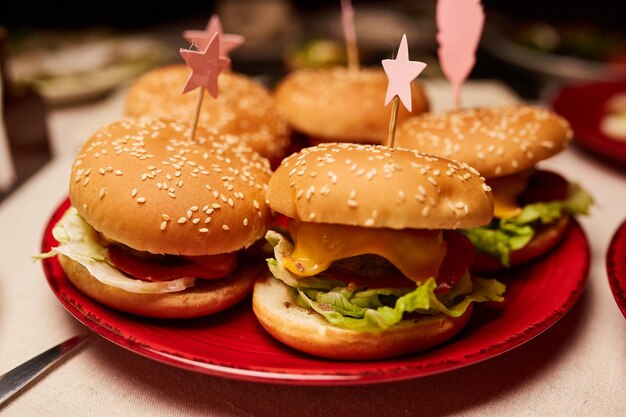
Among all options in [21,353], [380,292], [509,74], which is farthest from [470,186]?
[509,74]

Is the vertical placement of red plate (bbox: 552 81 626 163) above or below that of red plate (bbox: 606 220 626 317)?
below

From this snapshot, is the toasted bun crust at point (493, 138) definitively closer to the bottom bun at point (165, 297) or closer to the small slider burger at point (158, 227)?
the small slider burger at point (158, 227)

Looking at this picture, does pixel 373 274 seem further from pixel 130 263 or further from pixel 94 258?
pixel 94 258

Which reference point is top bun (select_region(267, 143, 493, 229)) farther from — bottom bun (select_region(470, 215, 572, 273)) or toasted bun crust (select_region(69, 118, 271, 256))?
bottom bun (select_region(470, 215, 572, 273))

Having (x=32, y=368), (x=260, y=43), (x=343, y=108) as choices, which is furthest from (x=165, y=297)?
(x=260, y=43)

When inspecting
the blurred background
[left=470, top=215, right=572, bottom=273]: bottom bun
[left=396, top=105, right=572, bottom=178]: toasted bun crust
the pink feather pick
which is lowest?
the blurred background

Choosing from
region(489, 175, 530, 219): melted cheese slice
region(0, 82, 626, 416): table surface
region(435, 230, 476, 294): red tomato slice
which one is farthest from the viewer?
region(489, 175, 530, 219): melted cheese slice

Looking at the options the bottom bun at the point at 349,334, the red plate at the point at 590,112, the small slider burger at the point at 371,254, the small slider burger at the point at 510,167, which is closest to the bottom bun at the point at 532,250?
the small slider burger at the point at 510,167

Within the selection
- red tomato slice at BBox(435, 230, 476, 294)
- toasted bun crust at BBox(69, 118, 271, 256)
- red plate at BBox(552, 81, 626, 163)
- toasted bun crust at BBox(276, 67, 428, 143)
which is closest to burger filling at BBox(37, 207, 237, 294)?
toasted bun crust at BBox(69, 118, 271, 256)
